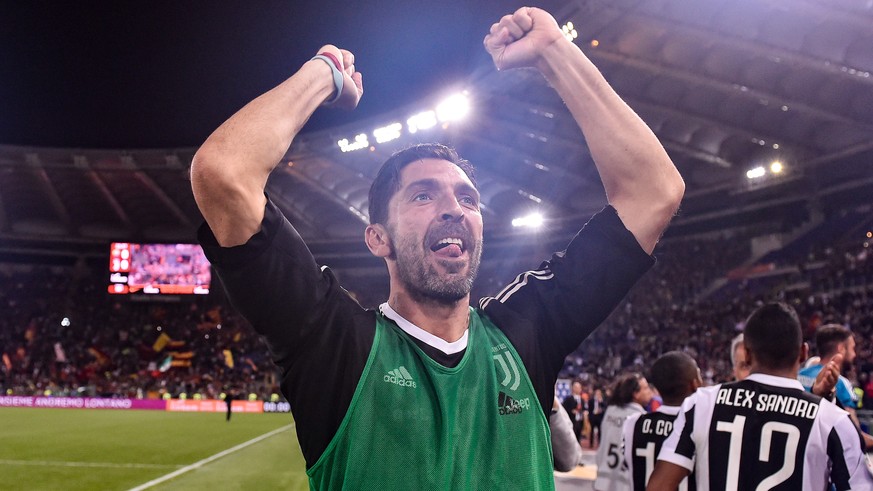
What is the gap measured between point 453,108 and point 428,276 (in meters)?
24.3

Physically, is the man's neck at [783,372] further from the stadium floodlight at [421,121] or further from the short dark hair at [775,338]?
the stadium floodlight at [421,121]

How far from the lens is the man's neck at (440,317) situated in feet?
7.22

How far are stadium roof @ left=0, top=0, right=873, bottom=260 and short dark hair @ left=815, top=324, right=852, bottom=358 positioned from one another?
15.3 m

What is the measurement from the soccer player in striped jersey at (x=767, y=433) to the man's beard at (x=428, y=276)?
2.30 metres

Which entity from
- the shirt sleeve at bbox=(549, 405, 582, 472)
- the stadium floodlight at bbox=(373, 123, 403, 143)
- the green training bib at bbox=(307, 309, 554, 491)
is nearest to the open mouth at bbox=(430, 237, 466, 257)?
the green training bib at bbox=(307, 309, 554, 491)

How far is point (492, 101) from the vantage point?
25547 millimetres

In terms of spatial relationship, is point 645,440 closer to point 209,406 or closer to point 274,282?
point 274,282

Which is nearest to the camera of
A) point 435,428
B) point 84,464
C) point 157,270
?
point 435,428

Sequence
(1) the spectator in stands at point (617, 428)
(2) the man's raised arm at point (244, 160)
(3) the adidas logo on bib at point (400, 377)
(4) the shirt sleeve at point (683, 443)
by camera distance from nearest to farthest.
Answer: (2) the man's raised arm at point (244, 160)
(3) the adidas logo on bib at point (400, 377)
(4) the shirt sleeve at point (683, 443)
(1) the spectator in stands at point (617, 428)

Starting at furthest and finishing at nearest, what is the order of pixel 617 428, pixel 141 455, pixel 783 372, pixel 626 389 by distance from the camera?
pixel 141 455 < pixel 626 389 < pixel 617 428 < pixel 783 372

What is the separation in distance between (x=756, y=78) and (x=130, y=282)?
106 ft

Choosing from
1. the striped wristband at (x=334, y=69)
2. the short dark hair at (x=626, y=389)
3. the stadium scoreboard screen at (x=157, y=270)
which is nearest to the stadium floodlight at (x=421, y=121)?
the stadium scoreboard screen at (x=157, y=270)

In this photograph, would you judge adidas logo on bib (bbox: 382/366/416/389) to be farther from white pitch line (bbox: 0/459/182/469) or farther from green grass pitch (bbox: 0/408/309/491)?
white pitch line (bbox: 0/459/182/469)

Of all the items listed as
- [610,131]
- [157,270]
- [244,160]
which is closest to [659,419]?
[610,131]
